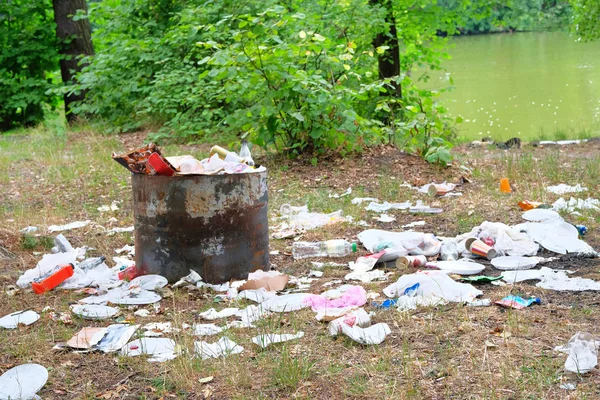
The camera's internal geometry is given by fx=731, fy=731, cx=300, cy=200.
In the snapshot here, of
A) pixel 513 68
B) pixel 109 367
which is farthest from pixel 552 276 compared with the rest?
pixel 513 68

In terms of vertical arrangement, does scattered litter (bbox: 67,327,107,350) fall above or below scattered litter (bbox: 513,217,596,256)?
above

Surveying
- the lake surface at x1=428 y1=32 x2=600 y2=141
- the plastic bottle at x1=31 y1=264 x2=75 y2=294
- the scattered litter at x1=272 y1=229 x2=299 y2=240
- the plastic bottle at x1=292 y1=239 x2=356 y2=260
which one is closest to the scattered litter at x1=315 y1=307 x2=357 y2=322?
the plastic bottle at x1=292 y1=239 x2=356 y2=260

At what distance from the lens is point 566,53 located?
34.2 meters

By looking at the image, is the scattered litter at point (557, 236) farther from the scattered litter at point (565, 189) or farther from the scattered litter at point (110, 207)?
the scattered litter at point (110, 207)

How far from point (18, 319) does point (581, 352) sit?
3.03 m

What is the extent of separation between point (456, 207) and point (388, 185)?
117cm

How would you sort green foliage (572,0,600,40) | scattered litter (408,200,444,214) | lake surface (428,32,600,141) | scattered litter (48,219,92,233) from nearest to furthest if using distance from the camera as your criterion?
scattered litter (48,219,92,233)
scattered litter (408,200,444,214)
green foliage (572,0,600,40)
lake surface (428,32,600,141)

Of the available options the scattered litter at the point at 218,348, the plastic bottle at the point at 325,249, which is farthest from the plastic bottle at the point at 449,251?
the scattered litter at the point at 218,348

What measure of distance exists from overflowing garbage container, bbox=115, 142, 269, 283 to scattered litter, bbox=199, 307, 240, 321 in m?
0.53

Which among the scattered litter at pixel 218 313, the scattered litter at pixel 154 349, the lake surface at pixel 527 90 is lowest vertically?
the lake surface at pixel 527 90

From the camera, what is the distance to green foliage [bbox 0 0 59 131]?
15531 millimetres

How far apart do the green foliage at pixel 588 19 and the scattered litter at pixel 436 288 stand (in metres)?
13.3

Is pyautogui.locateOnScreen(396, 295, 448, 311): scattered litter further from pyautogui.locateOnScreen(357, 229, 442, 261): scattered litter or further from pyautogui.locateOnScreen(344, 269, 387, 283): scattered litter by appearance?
pyautogui.locateOnScreen(357, 229, 442, 261): scattered litter

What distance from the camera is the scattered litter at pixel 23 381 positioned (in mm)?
3219
